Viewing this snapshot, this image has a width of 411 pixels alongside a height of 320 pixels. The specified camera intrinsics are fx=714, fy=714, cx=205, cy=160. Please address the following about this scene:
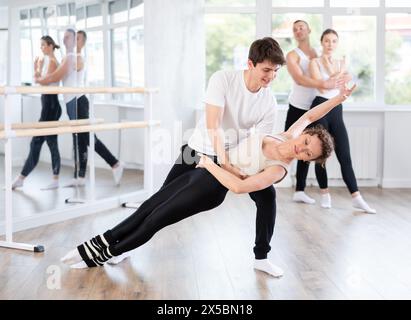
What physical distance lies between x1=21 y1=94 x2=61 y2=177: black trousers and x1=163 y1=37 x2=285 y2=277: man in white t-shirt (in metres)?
1.44

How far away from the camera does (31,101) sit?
4.42 meters

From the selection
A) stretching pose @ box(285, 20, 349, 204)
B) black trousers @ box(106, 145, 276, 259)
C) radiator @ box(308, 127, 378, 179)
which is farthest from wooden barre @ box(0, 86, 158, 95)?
radiator @ box(308, 127, 378, 179)

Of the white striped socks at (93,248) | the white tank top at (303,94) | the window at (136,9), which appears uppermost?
the window at (136,9)

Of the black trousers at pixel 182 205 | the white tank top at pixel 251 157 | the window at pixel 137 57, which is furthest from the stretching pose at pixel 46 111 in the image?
the white tank top at pixel 251 157

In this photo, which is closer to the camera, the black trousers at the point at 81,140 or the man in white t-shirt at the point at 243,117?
the man in white t-shirt at the point at 243,117

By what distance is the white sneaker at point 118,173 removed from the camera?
5.43m

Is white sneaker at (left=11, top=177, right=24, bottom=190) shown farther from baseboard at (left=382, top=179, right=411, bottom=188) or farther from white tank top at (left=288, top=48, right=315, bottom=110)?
baseboard at (left=382, top=179, right=411, bottom=188)

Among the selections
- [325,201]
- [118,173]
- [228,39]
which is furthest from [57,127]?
[228,39]

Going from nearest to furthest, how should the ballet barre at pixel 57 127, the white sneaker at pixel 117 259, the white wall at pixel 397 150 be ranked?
the white sneaker at pixel 117 259
the ballet barre at pixel 57 127
the white wall at pixel 397 150

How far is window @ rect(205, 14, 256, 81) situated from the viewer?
671cm

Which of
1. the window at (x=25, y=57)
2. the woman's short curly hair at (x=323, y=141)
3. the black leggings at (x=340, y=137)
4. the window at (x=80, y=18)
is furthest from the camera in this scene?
the black leggings at (x=340, y=137)

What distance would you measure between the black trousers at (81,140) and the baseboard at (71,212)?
0.26 m

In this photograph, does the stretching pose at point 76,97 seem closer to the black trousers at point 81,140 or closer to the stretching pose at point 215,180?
the black trousers at point 81,140
